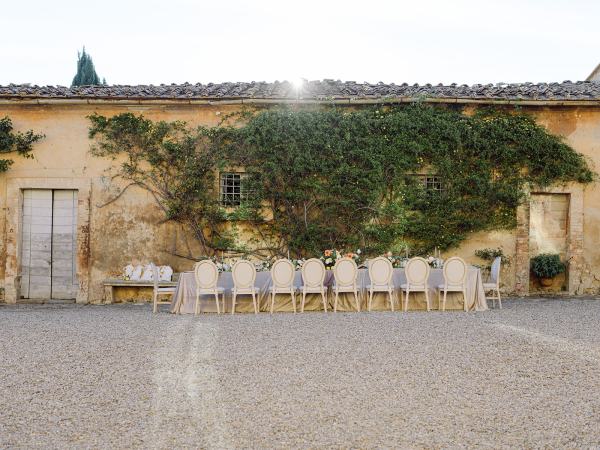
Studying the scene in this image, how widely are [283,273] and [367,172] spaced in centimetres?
352

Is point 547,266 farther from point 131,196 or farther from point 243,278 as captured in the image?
point 131,196

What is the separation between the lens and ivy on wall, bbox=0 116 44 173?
42.5 ft

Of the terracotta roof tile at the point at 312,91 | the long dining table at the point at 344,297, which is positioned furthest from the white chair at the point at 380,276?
the terracotta roof tile at the point at 312,91

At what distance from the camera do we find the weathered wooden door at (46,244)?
1320 centimetres

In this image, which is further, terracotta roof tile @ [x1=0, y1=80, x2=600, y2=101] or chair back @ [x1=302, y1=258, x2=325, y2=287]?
terracotta roof tile @ [x1=0, y1=80, x2=600, y2=101]

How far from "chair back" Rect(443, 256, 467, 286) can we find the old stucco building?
268 centimetres

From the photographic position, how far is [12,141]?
12961mm

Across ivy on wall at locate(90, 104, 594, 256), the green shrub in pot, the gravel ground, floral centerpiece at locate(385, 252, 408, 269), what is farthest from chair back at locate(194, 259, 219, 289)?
the green shrub in pot

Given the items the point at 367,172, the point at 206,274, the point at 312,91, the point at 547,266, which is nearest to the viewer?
the point at 206,274

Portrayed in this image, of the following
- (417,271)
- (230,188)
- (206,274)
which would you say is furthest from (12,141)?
(417,271)

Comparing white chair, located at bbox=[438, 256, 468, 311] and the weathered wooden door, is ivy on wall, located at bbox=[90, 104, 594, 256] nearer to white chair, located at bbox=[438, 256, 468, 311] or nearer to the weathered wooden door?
the weathered wooden door

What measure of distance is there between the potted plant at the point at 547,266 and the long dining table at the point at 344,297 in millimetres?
2867

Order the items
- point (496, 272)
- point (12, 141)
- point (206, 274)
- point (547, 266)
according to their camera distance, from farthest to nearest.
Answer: point (12, 141)
point (547, 266)
point (496, 272)
point (206, 274)

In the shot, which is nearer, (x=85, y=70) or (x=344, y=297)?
(x=344, y=297)
